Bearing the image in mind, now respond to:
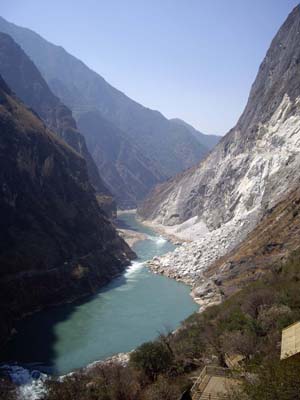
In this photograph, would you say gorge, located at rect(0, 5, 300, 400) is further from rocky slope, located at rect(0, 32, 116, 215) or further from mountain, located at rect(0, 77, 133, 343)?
rocky slope, located at rect(0, 32, 116, 215)

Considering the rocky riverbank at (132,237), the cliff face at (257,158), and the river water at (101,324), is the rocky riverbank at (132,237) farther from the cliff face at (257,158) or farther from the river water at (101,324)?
the river water at (101,324)

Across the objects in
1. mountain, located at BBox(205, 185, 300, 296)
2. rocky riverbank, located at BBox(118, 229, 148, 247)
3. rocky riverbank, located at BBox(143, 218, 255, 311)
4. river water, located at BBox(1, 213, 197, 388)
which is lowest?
rocky riverbank, located at BBox(118, 229, 148, 247)

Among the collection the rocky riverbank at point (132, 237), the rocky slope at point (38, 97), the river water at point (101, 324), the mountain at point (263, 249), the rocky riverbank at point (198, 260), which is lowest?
the rocky riverbank at point (132, 237)

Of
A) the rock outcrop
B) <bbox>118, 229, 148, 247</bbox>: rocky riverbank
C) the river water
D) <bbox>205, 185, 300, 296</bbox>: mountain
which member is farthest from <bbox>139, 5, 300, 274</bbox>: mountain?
the river water

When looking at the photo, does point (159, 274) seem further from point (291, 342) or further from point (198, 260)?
point (291, 342)

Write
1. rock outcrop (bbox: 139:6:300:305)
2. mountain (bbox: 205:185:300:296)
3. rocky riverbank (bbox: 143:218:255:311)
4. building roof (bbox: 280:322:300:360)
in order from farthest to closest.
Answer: rocky riverbank (bbox: 143:218:255:311) < rock outcrop (bbox: 139:6:300:305) < mountain (bbox: 205:185:300:296) < building roof (bbox: 280:322:300:360)

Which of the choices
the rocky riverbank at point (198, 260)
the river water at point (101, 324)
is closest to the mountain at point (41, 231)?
the river water at point (101, 324)
